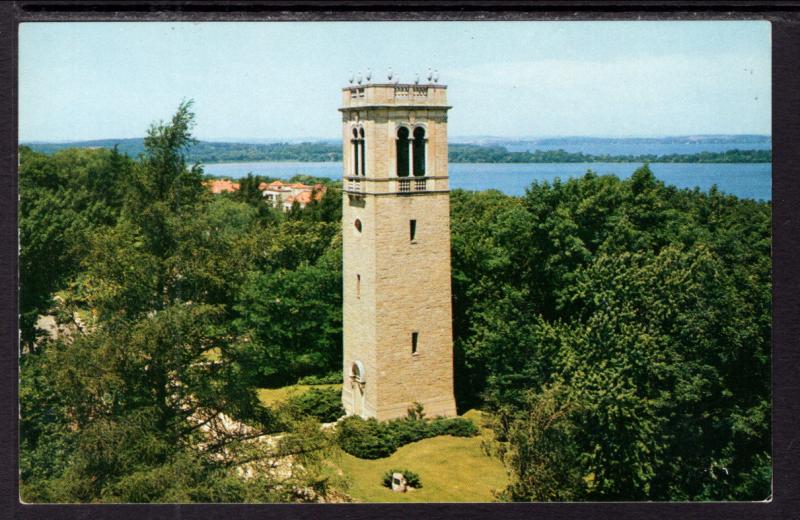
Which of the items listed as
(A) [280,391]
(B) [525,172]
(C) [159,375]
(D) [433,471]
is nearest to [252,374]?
(C) [159,375]

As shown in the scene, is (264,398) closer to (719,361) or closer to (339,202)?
(719,361)

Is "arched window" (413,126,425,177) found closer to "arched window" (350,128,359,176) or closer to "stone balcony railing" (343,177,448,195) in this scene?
"stone balcony railing" (343,177,448,195)

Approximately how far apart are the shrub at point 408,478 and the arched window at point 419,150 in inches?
331

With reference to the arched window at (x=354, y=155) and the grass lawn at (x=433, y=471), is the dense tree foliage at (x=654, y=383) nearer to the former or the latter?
the grass lawn at (x=433, y=471)

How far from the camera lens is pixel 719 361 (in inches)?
712

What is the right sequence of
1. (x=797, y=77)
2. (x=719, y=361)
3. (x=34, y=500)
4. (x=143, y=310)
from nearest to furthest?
(x=797, y=77) < (x=34, y=500) < (x=143, y=310) < (x=719, y=361)

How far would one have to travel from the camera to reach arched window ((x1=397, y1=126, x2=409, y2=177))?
77.2 feet

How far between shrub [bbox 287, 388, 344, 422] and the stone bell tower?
0.63 meters

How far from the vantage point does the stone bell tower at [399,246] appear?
2317cm

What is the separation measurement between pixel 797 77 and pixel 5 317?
37.4 ft

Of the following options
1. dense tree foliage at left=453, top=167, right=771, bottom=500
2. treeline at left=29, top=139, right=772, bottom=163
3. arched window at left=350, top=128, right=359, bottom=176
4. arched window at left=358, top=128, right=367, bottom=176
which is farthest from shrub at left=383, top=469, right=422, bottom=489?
arched window at left=350, top=128, right=359, bottom=176

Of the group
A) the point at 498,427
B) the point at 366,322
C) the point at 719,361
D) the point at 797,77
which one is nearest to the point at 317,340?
the point at 366,322

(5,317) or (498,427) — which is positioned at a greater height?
(5,317)

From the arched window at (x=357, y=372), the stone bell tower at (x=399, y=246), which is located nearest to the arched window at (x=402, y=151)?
the stone bell tower at (x=399, y=246)
